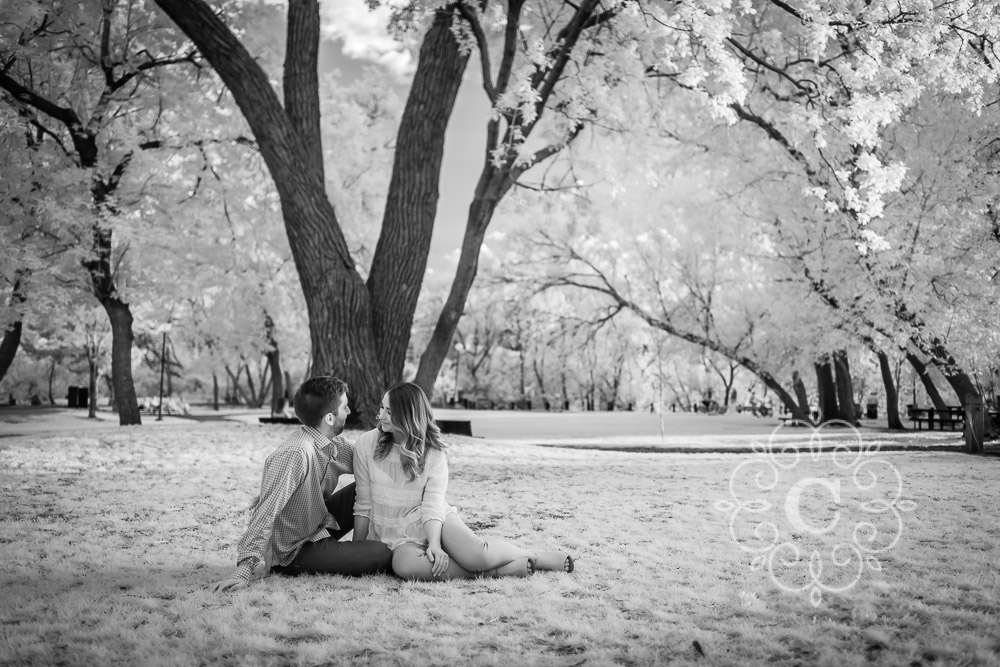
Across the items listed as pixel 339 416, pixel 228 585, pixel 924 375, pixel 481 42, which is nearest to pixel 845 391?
pixel 924 375

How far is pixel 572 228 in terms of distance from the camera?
82.9 ft

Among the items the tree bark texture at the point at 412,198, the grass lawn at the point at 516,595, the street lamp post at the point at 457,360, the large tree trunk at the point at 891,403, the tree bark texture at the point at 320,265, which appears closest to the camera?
the grass lawn at the point at 516,595

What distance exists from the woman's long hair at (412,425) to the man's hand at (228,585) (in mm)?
1048

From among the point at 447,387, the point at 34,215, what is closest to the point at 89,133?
the point at 34,215

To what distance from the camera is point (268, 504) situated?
4.38 meters

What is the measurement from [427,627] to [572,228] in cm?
2238

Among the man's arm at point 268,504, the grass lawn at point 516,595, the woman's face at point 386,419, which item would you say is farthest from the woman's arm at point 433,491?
A: the man's arm at point 268,504

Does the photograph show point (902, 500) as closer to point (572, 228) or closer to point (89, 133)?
point (89, 133)

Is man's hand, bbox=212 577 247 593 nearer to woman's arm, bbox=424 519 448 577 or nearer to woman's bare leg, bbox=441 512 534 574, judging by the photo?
woman's arm, bbox=424 519 448 577

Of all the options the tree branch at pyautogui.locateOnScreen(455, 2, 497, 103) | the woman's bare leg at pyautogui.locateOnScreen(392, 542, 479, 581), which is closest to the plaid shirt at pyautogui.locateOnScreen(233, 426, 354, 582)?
the woman's bare leg at pyautogui.locateOnScreen(392, 542, 479, 581)

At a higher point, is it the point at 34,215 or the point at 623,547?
the point at 34,215

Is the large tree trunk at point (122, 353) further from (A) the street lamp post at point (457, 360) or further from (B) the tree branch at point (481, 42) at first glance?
(A) the street lamp post at point (457, 360)

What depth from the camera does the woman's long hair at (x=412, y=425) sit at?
4543 millimetres

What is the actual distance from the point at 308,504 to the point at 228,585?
0.63 meters
